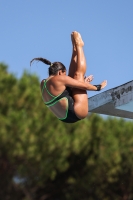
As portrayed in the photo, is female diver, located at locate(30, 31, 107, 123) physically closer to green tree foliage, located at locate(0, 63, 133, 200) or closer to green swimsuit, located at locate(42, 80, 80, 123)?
green swimsuit, located at locate(42, 80, 80, 123)

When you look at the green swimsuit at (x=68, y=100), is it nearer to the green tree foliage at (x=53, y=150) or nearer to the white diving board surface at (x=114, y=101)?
the white diving board surface at (x=114, y=101)

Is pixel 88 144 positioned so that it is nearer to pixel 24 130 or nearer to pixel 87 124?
pixel 87 124

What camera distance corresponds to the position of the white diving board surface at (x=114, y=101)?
9.43 m

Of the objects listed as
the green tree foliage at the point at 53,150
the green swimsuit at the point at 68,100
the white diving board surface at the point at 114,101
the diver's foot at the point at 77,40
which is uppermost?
the diver's foot at the point at 77,40

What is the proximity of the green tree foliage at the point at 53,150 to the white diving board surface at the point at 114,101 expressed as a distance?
15877 millimetres

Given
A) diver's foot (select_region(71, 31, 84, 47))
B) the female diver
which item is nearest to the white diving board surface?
the female diver

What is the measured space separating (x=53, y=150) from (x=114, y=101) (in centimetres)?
1804

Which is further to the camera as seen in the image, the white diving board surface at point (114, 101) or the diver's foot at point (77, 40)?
the white diving board surface at point (114, 101)

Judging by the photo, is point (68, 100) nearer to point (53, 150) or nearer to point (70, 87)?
point (70, 87)

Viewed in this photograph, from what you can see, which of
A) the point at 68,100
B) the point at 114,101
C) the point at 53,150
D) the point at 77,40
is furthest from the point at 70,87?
the point at 53,150

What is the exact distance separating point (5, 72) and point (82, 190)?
951cm

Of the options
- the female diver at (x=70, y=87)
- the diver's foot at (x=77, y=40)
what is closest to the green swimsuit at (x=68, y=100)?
the female diver at (x=70, y=87)

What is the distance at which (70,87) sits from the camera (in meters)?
5.46

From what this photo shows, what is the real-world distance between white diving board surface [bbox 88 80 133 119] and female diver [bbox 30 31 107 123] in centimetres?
396
